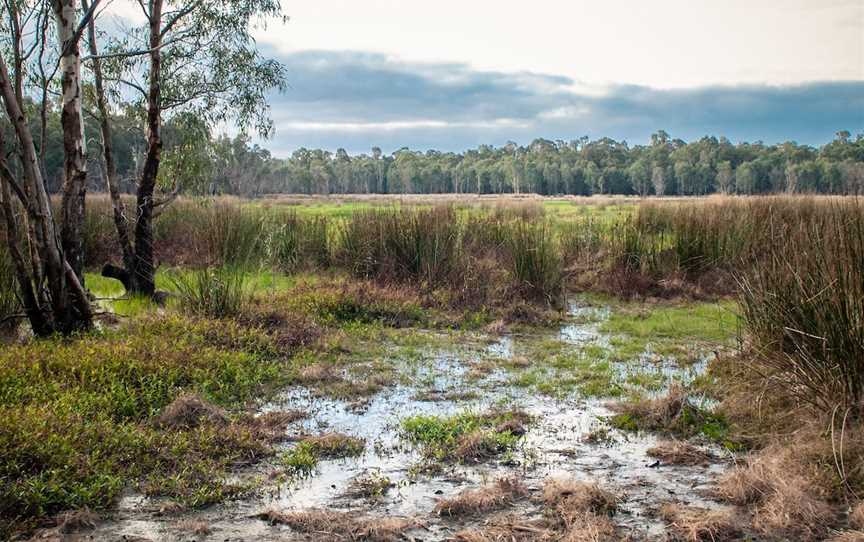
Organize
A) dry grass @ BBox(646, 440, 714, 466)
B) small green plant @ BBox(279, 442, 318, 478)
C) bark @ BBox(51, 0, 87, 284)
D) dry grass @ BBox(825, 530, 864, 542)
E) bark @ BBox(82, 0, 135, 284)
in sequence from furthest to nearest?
bark @ BBox(82, 0, 135, 284) → bark @ BBox(51, 0, 87, 284) → dry grass @ BBox(646, 440, 714, 466) → small green plant @ BBox(279, 442, 318, 478) → dry grass @ BBox(825, 530, 864, 542)

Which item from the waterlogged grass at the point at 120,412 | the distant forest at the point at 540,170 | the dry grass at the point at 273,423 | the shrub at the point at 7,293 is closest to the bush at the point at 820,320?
the dry grass at the point at 273,423

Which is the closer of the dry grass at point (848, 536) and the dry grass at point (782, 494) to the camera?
the dry grass at point (848, 536)

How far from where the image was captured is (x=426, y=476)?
188 inches

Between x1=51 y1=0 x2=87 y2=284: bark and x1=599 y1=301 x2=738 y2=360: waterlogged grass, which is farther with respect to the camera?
x1=599 y1=301 x2=738 y2=360: waterlogged grass

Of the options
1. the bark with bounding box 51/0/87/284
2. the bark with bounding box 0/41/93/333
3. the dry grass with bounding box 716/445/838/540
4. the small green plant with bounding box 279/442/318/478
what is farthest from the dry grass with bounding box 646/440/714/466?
the bark with bounding box 51/0/87/284

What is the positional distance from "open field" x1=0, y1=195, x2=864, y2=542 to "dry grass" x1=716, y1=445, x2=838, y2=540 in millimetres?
15

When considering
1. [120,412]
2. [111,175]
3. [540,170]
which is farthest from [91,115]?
[540,170]

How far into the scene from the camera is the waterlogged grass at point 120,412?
4.33 m

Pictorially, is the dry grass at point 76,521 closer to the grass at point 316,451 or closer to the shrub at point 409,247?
the grass at point 316,451

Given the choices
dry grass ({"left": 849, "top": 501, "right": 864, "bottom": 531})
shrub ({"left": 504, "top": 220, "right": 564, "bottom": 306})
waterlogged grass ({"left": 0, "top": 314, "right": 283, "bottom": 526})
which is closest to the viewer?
dry grass ({"left": 849, "top": 501, "right": 864, "bottom": 531})

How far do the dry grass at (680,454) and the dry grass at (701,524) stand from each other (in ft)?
2.90

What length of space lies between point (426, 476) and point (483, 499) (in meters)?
0.59

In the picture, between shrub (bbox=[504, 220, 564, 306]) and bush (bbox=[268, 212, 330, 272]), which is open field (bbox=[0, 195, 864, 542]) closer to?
shrub (bbox=[504, 220, 564, 306])

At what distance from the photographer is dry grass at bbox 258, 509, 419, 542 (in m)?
3.89
